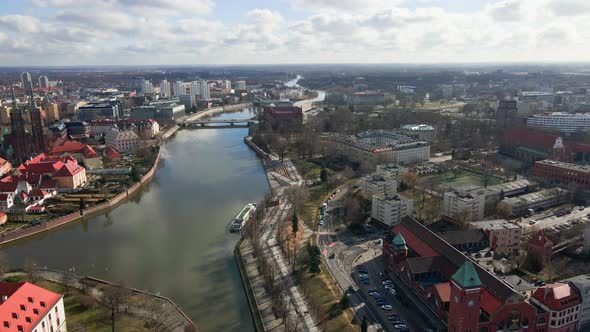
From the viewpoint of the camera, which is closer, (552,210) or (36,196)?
(552,210)

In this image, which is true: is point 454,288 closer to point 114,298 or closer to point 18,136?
point 114,298

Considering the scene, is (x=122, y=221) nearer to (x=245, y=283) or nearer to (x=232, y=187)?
(x=232, y=187)

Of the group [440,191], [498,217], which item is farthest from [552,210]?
[440,191]

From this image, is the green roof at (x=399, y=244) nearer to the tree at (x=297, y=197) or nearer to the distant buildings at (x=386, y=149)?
the tree at (x=297, y=197)

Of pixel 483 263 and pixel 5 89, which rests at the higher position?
pixel 5 89

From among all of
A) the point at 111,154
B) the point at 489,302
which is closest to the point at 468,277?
the point at 489,302

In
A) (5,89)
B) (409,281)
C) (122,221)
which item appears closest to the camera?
(409,281)
